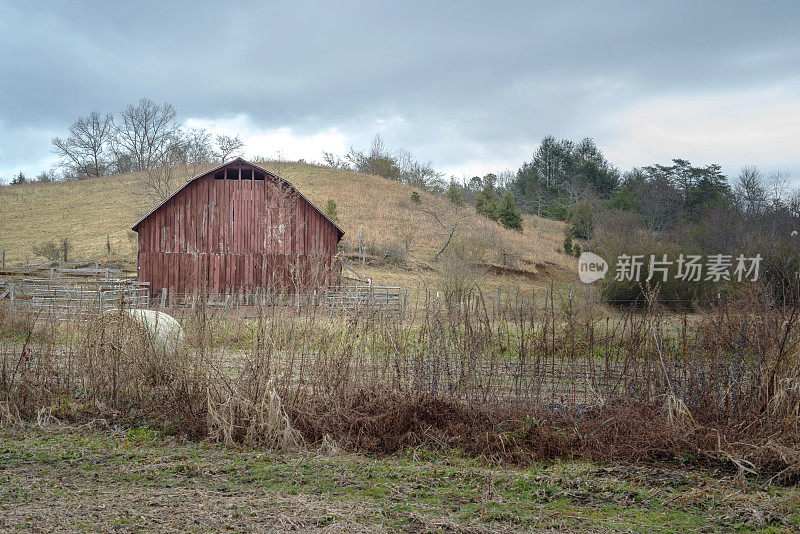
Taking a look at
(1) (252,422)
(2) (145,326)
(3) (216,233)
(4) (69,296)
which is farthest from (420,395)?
(3) (216,233)

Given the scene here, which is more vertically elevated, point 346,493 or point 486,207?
point 486,207

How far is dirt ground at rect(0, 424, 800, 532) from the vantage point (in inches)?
177

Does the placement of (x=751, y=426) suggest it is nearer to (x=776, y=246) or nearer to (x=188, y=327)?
(x=188, y=327)

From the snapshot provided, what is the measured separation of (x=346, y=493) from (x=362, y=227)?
141 ft

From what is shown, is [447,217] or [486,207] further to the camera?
[486,207]

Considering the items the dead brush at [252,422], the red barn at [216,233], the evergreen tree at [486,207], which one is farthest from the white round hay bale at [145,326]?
the evergreen tree at [486,207]

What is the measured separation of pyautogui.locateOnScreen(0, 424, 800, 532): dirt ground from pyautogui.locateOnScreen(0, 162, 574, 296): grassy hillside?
24.1 metres

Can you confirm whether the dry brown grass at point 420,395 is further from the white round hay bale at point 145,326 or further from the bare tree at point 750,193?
the bare tree at point 750,193

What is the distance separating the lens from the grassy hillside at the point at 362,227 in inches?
1578

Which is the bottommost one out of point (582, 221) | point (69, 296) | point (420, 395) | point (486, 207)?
point (420, 395)

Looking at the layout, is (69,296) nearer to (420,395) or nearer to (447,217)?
(420,395)

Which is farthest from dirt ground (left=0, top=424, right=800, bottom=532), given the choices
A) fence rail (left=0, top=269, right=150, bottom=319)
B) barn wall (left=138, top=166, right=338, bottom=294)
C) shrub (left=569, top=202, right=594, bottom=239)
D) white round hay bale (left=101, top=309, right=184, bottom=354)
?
shrub (left=569, top=202, right=594, bottom=239)

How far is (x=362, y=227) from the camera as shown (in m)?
47.8

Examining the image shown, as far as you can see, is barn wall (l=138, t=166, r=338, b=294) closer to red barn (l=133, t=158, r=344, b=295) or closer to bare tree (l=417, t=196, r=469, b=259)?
red barn (l=133, t=158, r=344, b=295)
